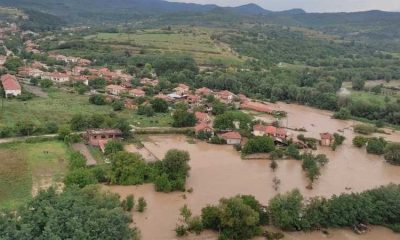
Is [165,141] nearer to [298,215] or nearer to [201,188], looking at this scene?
[201,188]

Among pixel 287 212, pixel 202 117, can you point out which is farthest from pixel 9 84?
pixel 287 212

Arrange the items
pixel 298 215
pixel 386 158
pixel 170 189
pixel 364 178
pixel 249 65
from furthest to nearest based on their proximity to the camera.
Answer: pixel 249 65, pixel 386 158, pixel 364 178, pixel 170 189, pixel 298 215

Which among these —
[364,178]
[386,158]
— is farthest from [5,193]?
[386,158]

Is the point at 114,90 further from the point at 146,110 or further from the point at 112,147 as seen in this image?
the point at 112,147

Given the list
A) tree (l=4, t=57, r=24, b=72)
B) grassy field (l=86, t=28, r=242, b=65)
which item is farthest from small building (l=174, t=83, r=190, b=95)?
grassy field (l=86, t=28, r=242, b=65)

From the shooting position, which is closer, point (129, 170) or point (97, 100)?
point (129, 170)

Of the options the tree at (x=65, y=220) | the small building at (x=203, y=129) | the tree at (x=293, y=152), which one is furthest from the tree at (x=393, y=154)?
the tree at (x=65, y=220)
